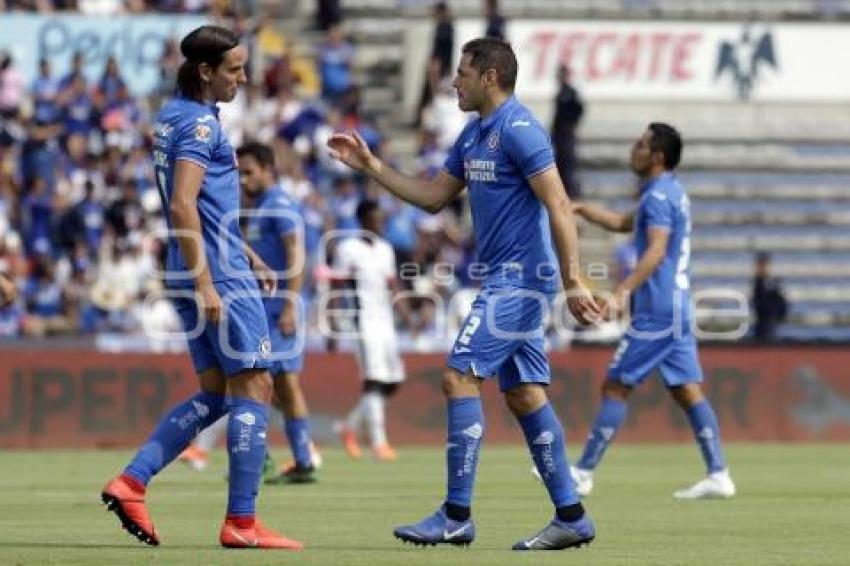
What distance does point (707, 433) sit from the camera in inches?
675

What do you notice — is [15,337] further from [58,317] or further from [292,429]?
[292,429]

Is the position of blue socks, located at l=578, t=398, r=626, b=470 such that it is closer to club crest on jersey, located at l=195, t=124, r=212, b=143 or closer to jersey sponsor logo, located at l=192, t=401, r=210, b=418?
jersey sponsor logo, located at l=192, t=401, r=210, b=418

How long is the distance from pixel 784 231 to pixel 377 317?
12307mm

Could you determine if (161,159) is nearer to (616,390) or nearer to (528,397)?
(528,397)

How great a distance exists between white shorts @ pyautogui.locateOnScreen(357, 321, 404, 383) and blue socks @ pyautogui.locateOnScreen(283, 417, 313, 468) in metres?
4.17

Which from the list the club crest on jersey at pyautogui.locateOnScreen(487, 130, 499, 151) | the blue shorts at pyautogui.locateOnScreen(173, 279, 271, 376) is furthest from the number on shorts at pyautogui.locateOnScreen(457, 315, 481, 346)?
the blue shorts at pyautogui.locateOnScreen(173, 279, 271, 376)

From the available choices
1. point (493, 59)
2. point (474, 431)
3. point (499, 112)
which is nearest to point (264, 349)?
point (474, 431)

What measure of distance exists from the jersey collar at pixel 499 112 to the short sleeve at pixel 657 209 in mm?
4714

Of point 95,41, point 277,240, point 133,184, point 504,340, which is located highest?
point 504,340

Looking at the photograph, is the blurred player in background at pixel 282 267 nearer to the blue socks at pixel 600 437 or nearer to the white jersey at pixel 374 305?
the blue socks at pixel 600 437

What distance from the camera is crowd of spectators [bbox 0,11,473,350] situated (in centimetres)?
2666

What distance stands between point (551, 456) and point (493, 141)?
173cm

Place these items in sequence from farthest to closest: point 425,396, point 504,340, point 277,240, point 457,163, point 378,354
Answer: point 425,396 < point 378,354 < point 277,240 < point 457,163 < point 504,340

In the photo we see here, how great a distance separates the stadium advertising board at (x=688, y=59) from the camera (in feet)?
112
